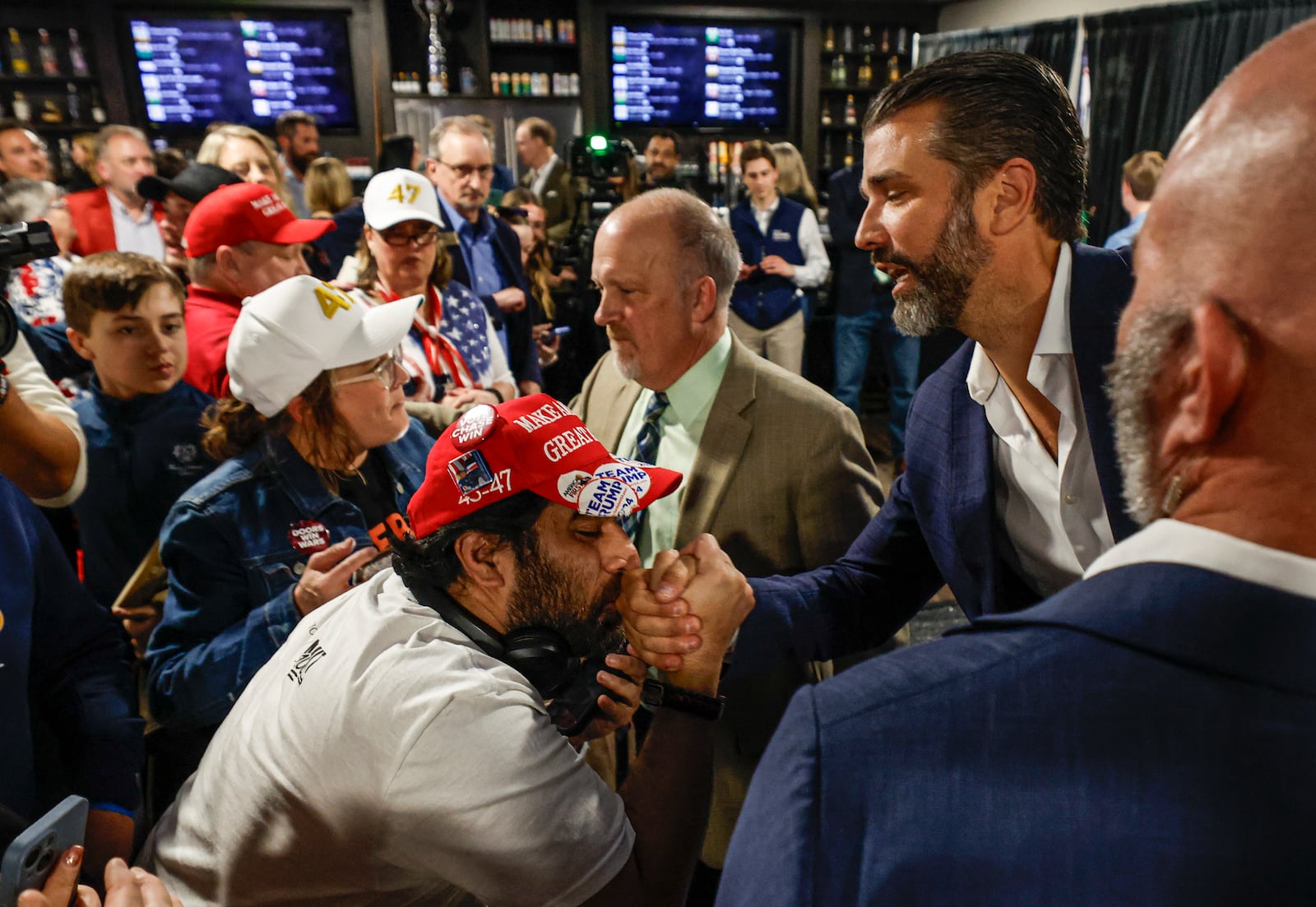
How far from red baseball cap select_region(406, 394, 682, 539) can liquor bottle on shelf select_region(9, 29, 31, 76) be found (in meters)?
8.56

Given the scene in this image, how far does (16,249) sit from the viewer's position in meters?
1.50

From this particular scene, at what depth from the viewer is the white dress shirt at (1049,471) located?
1264 mm

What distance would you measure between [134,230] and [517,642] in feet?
14.3

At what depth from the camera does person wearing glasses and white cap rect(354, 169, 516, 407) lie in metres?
2.66

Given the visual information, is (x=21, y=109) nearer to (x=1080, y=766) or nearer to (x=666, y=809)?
(x=666, y=809)

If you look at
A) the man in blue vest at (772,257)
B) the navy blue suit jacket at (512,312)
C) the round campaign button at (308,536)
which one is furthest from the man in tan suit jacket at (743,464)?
the man in blue vest at (772,257)

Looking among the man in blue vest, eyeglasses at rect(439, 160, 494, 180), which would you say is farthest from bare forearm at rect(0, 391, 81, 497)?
the man in blue vest

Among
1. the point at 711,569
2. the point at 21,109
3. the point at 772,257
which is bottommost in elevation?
the point at 711,569

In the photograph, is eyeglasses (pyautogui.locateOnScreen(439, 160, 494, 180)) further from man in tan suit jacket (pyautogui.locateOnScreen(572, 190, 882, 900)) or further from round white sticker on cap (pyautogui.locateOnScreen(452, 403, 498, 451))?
round white sticker on cap (pyautogui.locateOnScreen(452, 403, 498, 451))

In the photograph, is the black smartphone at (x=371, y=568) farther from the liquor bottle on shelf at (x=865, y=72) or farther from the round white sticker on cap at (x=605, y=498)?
the liquor bottle on shelf at (x=865, y=72)

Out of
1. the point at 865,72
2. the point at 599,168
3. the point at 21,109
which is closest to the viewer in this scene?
the point at 599,168

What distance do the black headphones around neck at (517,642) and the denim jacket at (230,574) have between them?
46 centimetres

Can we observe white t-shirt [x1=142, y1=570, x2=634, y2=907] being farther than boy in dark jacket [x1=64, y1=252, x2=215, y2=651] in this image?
No

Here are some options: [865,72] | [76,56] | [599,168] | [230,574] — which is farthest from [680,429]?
[76,56]
